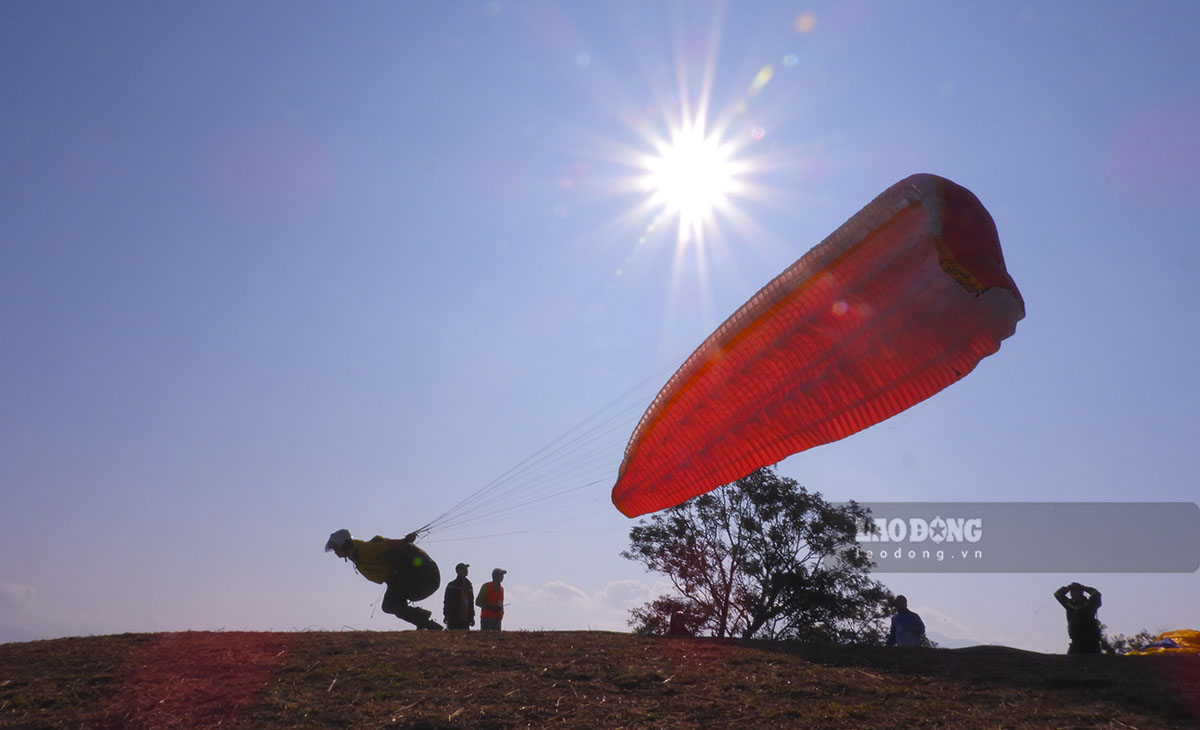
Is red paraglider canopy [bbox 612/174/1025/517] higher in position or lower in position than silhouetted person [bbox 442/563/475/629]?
higher

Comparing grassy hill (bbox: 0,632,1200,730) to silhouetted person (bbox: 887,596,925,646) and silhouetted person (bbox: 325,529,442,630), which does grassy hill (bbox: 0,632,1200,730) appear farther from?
silhouetted person (bbox: 325,529,442,630)

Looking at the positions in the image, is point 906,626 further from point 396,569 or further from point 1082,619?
point 396,569

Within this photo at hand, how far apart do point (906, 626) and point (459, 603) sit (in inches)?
310

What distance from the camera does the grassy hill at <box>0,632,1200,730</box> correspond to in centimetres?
795

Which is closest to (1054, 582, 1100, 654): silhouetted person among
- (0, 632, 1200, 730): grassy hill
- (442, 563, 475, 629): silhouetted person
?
(0, 632, 1200, 730): grassy hill

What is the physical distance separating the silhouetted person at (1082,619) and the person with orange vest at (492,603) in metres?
9.47

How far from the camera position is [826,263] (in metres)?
6.34

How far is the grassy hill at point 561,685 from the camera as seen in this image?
26.1 feet

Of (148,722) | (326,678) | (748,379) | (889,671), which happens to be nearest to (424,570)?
(326,678)

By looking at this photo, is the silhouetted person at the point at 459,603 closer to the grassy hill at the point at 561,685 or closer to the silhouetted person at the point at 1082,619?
the grassy hill at the point at 561,685

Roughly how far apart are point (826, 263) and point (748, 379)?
1152mm

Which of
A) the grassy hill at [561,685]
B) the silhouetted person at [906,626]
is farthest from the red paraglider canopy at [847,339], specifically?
the silhouetted person at [906,626]

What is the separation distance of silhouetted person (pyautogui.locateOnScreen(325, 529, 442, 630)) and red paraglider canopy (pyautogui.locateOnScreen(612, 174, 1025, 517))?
8474 millimetres

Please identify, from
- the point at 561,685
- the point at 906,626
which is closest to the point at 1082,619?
the point at 906,626
